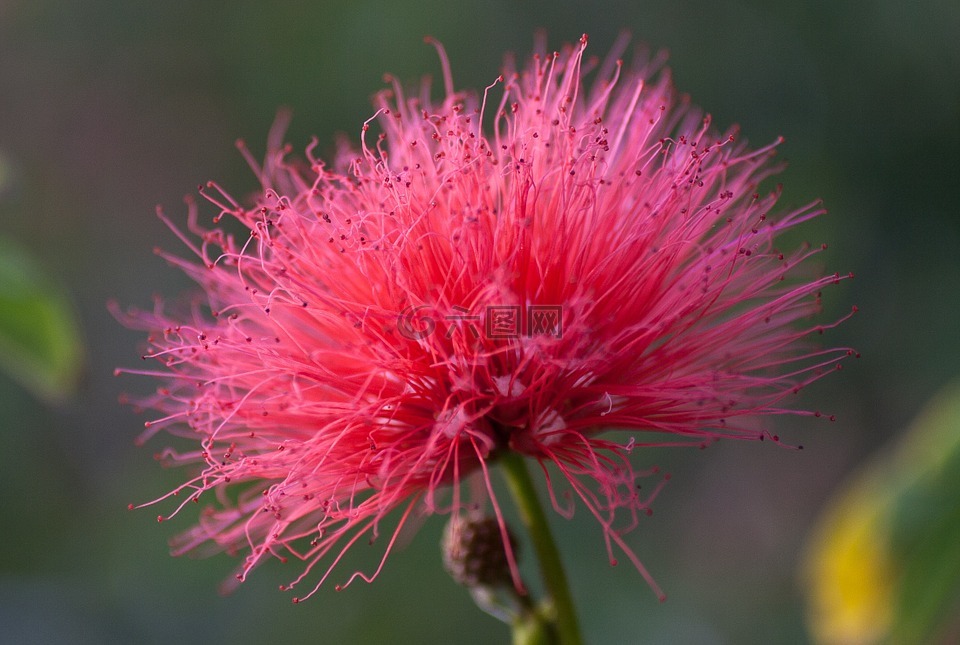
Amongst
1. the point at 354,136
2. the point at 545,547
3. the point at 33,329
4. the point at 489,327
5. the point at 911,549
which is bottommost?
the point at 911,549

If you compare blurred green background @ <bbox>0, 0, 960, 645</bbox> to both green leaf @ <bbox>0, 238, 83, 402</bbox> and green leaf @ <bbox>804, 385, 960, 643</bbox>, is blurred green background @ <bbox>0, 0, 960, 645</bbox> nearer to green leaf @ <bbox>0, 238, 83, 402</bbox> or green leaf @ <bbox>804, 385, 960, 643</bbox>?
green leaf @ <bbox>804, 385, 960, 643</bbox>

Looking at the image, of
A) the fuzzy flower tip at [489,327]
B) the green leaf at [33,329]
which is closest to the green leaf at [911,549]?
the fuzzy flower tip at [489,327]

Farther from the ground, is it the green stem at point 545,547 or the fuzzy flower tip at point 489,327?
the fuzzy flower tip at point 489,327

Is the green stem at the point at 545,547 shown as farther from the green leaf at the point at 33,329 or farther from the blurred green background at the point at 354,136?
the blurred green background at the point at 354,136

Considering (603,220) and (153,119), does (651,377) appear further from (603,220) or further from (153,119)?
(153,119)

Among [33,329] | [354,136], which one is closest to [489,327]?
[33,329]

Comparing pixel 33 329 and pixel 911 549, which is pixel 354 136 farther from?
pixel 911 549
